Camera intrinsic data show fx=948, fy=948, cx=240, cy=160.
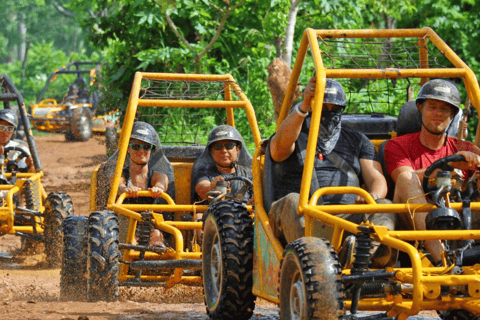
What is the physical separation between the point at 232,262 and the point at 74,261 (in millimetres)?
2237

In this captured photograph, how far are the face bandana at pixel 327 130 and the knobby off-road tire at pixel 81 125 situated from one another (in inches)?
800

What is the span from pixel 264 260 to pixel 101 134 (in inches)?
893

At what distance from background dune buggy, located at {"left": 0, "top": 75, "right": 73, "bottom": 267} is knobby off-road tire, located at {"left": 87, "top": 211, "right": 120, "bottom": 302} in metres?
2.79

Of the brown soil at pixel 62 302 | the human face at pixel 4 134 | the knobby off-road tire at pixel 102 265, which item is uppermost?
the human face at pixel 4 134

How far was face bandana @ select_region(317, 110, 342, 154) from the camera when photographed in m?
5.76

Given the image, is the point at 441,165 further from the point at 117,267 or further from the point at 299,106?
the point at 117,267

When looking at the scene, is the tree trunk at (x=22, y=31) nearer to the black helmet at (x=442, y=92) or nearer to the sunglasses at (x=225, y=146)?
the sunglasses at (x=225, y=146)

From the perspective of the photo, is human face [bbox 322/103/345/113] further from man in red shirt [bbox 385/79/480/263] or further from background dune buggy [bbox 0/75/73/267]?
background dune buggy [bbox 0/75/73/267]

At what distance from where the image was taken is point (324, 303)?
13.9 feet

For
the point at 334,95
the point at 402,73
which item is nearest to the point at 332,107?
the point at 334,95

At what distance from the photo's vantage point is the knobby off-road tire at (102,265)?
706cm

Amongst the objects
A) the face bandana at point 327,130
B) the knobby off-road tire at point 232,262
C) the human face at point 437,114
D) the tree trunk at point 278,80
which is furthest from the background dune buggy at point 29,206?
the human face at point 437,114

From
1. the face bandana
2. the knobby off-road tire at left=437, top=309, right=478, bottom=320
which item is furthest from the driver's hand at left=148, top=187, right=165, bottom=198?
the knobby off-road tire at left=437, top=309, right=478, bottom=320

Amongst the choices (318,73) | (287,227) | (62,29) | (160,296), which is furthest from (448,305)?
(62,29)
